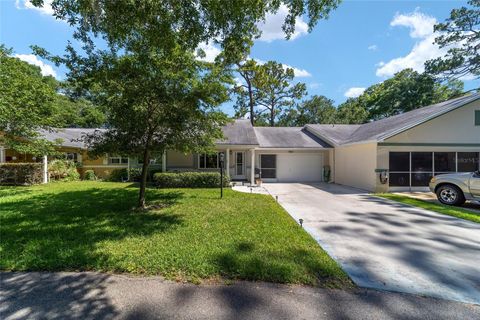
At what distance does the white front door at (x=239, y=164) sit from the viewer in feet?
60.7

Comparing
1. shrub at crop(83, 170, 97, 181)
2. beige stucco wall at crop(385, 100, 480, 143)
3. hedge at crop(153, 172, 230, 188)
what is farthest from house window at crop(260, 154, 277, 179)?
shrub at crop(83, 170, 97, 181)

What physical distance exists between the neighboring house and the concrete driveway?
477 cm

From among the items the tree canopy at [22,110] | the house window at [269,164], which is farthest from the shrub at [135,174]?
the house window at [269,164]

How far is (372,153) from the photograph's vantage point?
538 inches

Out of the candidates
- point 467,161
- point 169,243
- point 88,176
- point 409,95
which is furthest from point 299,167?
point 409,95

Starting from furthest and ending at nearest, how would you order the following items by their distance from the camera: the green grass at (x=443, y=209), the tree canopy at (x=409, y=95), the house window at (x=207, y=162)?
the tree canopy at (x=409, y=95), the house window at (x=207, y=162), the green grass at (x=443, y=209)

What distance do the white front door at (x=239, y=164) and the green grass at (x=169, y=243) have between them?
9367mm

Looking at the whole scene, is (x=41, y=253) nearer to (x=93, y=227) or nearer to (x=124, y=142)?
(x=93, y=227)

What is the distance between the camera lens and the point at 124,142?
324 inches

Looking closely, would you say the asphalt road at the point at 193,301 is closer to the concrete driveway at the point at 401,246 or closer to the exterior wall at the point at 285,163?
the concrete driveway at the point at 401,246

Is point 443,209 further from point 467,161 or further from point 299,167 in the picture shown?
point 299,167

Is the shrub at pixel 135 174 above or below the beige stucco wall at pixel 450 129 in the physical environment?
below

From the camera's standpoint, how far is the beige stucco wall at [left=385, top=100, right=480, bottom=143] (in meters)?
13.8

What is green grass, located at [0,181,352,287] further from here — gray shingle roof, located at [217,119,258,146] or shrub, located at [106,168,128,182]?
shrub, located at [106,168,128,182]
